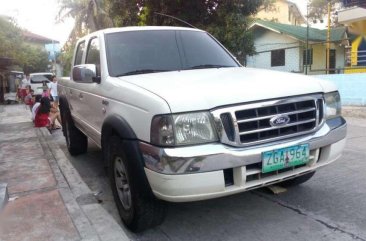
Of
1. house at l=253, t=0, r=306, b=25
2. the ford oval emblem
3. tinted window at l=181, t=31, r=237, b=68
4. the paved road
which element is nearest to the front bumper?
the ford oval emblem

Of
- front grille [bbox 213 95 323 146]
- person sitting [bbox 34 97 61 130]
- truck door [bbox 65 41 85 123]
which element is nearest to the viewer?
front grille [bbox 213 95 323 146]

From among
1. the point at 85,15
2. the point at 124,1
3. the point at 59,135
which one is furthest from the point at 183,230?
the point at 85,15

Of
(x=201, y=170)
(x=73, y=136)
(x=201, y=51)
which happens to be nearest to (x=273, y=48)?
(x=73, y=136)

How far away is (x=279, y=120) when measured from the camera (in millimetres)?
3234

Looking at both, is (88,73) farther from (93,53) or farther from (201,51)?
(201,51)

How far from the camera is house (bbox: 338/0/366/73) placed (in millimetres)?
13828

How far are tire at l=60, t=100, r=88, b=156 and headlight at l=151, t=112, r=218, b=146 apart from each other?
12.3ft

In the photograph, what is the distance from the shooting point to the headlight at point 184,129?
2.98 meters

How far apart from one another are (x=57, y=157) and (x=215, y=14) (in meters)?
9.66

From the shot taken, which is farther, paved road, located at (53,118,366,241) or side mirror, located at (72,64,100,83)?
side mirror, located at (72,64,100,83)

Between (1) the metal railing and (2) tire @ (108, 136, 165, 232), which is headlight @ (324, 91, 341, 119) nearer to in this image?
(2) tire @ (108, 136, 165, 232)

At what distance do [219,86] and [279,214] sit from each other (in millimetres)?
1501

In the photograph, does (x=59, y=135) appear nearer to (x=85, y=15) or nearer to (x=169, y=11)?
(x=169, y=11)

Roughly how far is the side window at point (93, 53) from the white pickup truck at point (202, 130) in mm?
327
